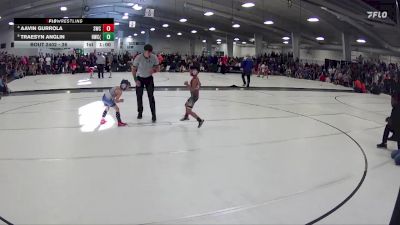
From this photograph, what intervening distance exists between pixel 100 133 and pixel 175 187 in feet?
10.9

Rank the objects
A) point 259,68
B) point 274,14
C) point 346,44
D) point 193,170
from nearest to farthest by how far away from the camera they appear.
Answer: point 193,170 → point 259,68 → point 346,44 → point 274,14

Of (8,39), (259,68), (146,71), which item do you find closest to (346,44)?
(259,68)

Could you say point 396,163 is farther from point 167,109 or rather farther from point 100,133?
point 167,109

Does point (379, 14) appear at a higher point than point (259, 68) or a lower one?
higher

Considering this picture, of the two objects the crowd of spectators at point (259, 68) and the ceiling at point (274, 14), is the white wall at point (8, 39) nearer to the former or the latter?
the ceiling at point (274, 14)

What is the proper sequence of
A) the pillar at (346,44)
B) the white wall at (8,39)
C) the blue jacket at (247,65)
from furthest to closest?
the white wall at (8,39) < the pillar at (346,44) < the blue jacket at (247,65)

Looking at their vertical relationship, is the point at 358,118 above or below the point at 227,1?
below

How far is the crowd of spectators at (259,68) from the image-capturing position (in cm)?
1906

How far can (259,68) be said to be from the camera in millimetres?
27641

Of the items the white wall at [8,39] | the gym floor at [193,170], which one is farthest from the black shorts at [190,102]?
the white wall at [8,39]

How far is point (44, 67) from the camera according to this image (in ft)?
88.9

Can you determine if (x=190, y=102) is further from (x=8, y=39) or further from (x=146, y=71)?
(x=8, y=39)

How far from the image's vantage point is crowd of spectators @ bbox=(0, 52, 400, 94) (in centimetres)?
1906

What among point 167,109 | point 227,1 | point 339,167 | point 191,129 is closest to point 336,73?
point 227,1
